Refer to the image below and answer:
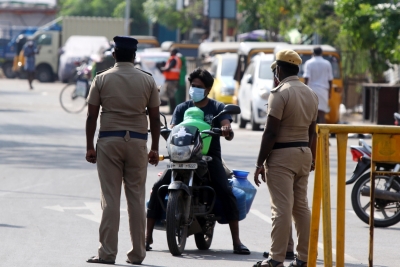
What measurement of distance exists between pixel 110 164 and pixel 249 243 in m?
2.16

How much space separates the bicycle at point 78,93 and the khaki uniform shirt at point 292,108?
1931 centimetres

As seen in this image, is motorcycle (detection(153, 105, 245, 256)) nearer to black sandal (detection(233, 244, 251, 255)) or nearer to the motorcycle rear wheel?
the motorcycle rear wheel

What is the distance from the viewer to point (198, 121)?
8406mm

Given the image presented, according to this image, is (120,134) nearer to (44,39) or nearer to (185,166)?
(185,166)

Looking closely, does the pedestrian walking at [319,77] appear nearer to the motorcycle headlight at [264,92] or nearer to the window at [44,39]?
the motorcycle headlight at [264,92]

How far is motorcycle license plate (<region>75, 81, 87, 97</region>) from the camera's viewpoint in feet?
86.5

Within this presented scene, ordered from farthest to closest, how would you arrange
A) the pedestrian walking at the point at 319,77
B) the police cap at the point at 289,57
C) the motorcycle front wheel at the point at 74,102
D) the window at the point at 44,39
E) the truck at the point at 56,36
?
1. the window at the point at 44,39
2. the truck at the point at 56,36
3. the motorcycle front wheel at the point at 74,102
4. the pedestrian walking at the point at 319,77
5. the police cap at the point at 289,57

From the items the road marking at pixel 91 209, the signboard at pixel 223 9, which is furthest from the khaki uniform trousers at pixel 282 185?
the signboard at pixel 223 9

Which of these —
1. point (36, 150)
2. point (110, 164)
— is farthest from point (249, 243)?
point (36, 150)

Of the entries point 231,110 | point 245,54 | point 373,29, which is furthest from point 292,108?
point 245,54

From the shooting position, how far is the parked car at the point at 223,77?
25.8 metres

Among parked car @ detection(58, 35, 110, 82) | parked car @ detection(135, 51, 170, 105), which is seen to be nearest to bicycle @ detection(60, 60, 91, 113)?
parked car @ detection(135, 51, 170, 105)

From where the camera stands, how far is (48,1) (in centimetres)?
6266

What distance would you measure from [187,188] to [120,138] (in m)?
0.82
